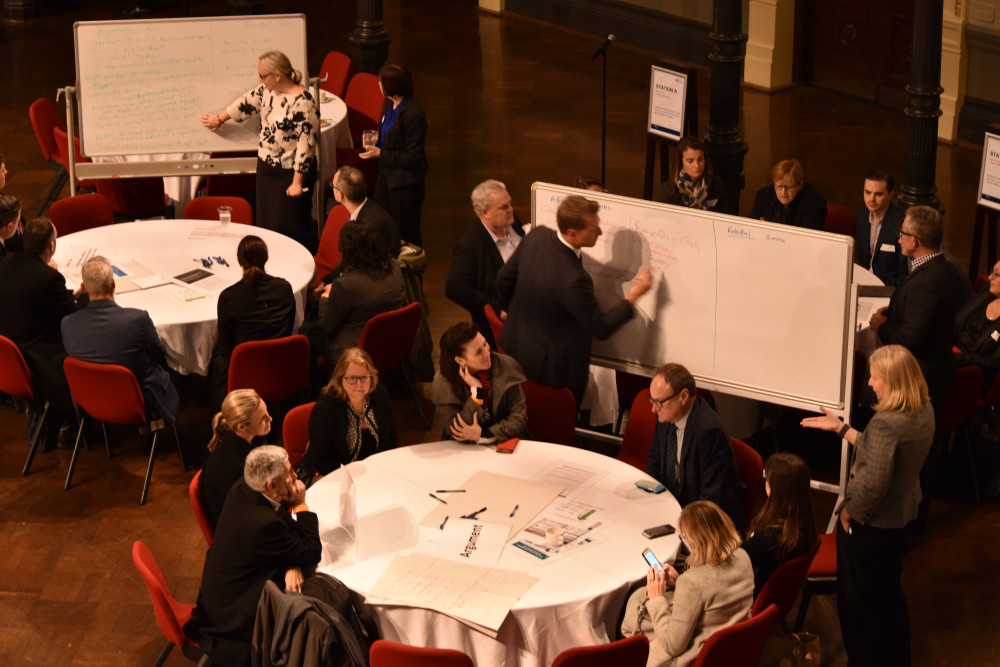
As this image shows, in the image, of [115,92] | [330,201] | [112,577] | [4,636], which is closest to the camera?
[4,636]

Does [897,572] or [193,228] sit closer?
[897,572]

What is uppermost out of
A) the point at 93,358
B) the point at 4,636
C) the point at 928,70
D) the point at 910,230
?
the point at 928,70

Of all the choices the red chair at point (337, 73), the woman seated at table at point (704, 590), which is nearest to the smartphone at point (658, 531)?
the woman seated at table at point (704, 590)

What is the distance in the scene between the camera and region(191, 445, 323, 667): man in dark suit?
14.3ft

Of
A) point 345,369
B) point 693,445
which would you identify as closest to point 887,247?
point 693,445

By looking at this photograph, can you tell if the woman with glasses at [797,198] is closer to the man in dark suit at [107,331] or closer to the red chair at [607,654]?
the man in dark suit at [107,331]

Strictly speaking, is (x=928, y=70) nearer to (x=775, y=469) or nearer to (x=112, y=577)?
(x=775, y=469)

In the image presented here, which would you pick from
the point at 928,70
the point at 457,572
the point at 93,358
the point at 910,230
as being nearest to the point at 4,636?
the point at 93,358

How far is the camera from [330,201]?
31.8 feet

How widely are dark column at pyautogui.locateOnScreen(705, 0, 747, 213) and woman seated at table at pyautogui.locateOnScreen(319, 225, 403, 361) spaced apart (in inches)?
130

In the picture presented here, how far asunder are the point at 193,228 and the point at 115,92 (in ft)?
4.84

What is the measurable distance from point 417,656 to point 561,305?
A: 220cm

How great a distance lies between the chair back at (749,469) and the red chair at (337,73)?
20.8 ft

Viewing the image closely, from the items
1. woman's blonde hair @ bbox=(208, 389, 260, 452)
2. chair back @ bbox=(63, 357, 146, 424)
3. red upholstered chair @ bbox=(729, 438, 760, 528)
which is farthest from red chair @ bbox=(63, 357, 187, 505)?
red upholstered chair @ bbox=(729, 438, 760, 528)
